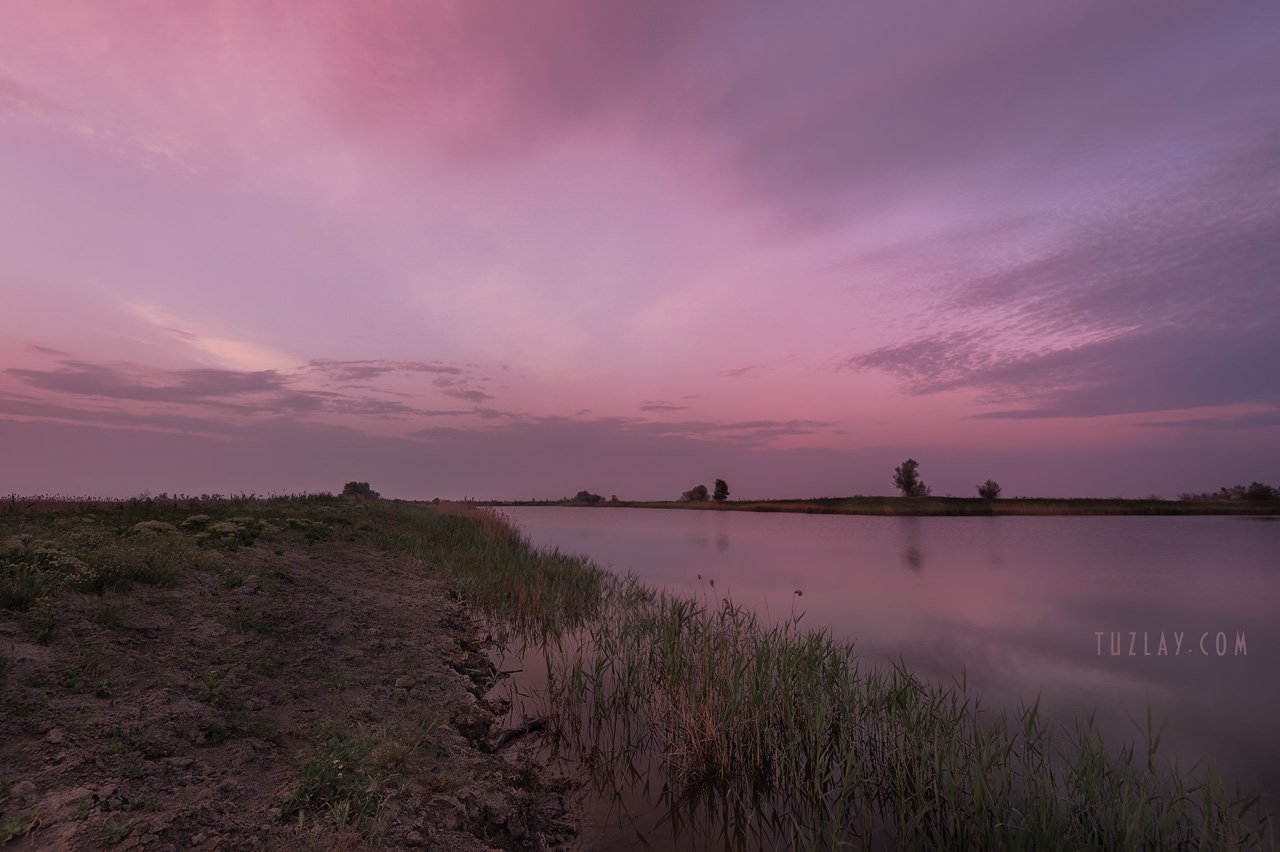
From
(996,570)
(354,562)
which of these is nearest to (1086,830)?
(354,562)

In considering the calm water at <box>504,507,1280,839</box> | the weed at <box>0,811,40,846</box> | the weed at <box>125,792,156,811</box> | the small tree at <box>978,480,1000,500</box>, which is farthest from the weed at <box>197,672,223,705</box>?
the small tree at <box>978,480,1000,500</box>

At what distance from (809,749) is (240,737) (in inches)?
282

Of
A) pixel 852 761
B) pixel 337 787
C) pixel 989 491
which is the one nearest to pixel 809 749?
pixel 852 761

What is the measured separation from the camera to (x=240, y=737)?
6434mm

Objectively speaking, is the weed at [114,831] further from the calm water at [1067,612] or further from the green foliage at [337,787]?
the calm water at [1067,612]

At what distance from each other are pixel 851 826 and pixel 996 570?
24.5 meters

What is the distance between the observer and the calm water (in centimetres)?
1038

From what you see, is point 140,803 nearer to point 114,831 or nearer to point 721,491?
point 114,831

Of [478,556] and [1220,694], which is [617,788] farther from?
[478,556]

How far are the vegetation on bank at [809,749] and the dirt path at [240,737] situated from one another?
30 centimetres

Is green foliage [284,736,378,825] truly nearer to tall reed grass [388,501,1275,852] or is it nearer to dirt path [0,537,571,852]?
dirt path [0,537,571,852]

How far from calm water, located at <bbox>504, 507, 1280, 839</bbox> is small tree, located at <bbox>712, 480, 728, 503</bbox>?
71.1m

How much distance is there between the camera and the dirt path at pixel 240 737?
4703 mm

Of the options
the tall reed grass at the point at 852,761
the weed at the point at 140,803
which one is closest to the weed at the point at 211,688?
the weed at the point at 140,803
